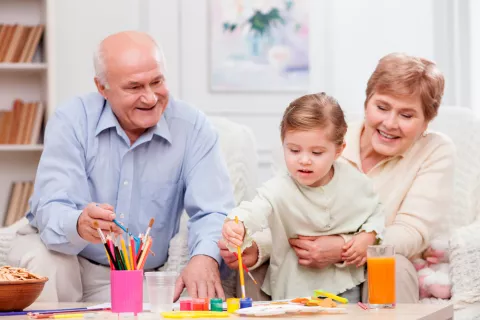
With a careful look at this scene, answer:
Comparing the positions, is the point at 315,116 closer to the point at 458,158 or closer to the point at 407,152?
the point at 407,152

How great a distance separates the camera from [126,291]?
69.7 inches

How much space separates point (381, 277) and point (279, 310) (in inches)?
12.4

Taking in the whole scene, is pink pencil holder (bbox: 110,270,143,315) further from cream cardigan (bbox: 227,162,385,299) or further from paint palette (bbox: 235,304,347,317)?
cream cardigan (bbox: 227,162,385,299)

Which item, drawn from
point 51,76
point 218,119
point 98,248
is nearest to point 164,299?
point 98,248

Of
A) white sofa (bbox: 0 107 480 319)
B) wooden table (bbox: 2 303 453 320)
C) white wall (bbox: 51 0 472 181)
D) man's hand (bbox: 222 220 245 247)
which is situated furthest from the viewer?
white wall (bbox: 51 0 472 181)

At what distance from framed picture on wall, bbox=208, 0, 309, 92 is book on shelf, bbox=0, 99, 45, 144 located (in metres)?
1.02

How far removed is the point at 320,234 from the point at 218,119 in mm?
851

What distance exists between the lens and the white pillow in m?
2.39

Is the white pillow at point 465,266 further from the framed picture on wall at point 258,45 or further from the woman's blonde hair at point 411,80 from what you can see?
the framed picture on wall at point 258,45

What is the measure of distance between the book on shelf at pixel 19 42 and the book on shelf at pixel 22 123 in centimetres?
23

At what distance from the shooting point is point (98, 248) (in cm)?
253

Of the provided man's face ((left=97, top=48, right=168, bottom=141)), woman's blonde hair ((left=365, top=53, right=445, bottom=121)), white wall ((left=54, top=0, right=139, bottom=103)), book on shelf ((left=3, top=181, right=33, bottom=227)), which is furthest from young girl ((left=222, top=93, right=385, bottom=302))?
white wall ((left=54, top=0, right=139, bottom=103))

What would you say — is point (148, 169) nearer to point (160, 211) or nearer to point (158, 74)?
point (160, 211)

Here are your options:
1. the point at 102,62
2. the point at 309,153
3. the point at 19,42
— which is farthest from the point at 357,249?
the point at 19,42
